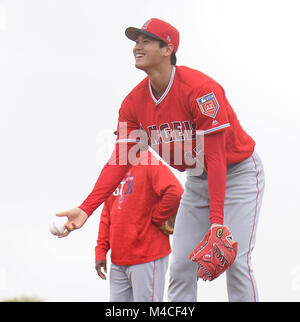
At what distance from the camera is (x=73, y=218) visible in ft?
12.4

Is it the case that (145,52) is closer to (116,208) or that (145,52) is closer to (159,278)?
(116,208)

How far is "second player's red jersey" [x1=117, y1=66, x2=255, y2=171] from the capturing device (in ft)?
12.6

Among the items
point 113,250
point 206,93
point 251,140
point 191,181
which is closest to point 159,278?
point 113,250

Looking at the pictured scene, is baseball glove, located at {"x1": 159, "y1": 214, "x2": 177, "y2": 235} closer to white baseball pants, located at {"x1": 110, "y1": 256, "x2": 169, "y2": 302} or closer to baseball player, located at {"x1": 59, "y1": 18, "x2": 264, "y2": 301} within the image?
white baseball pants, located at {"x1": 110, "y1": 256, "x2": 169, "y2": 302}

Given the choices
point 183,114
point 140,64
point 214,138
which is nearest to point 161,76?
point 140,64

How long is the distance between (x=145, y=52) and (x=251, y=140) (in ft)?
3.16

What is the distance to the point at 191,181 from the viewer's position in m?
4.25

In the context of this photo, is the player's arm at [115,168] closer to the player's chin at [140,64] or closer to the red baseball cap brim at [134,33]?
the player's chin at [140,64]

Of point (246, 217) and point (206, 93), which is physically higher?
point (206, 93)

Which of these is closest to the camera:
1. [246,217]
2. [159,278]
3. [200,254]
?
[200,254]

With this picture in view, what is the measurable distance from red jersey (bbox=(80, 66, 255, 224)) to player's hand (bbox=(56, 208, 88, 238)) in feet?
0.26

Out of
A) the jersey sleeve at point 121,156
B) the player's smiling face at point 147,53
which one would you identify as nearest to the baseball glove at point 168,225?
the jersey sleeve at point 121,156

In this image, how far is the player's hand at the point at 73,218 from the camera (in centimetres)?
371

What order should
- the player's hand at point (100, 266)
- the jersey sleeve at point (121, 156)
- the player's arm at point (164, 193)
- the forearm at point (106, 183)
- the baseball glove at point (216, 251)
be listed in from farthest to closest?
the player's hand at point (100, 266) → the player's arm at point (164, 193) → the jersey sleeve at point (121, 156) → the forearm at point (106, 183) → the baseball glove at point (216, 251)
